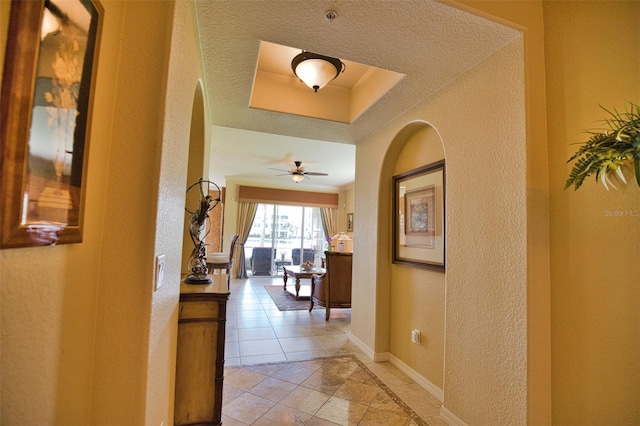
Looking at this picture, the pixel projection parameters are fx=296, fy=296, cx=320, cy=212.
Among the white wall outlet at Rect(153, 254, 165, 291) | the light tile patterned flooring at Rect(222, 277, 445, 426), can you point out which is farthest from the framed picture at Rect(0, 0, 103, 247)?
the light tile patterned flooring at Rect(222, 277, 445, 426)

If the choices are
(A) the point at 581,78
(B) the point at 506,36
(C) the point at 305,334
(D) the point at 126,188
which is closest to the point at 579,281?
(A) the point at 581,78

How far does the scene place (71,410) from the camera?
0.91 metres

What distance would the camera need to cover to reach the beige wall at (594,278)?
62.6 inches

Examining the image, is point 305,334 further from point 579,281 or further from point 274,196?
point 274,196

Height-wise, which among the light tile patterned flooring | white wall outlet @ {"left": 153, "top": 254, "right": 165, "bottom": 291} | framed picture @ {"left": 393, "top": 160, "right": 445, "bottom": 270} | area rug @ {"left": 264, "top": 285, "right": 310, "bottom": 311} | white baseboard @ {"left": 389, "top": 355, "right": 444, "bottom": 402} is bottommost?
area rug @ {"left": 264, "top": 285, "right": 310, "bottom": 311}

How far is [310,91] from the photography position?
9.86ft

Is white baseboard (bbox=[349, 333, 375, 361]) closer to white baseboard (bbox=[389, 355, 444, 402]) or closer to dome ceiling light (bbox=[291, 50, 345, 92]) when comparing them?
white baseboard (bbox=[389, 355, 444, 402])

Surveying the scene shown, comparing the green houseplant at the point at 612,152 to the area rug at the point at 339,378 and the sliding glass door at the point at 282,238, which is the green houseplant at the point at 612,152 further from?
the sliding glass door at the point at 282,238

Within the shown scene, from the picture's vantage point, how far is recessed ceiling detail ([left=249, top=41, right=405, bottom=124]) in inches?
106

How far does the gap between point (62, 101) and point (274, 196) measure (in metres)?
7.65

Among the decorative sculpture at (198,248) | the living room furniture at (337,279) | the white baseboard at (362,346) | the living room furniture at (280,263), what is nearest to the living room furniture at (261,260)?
the living room furniture at (280,263)

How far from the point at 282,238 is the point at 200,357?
697 cm

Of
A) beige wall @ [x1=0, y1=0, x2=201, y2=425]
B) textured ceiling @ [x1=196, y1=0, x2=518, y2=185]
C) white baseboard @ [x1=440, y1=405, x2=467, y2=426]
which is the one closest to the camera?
beige wall @ [x1=0, y1=0, x2=201, y2=425]

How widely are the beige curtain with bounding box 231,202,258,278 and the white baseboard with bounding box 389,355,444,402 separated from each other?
18.9 ft
